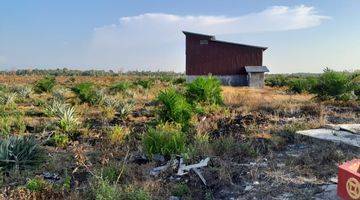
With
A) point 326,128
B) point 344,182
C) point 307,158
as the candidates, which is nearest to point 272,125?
point 326,128

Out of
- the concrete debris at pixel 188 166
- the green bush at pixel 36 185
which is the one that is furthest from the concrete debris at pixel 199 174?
the green bush at pixel 36 185

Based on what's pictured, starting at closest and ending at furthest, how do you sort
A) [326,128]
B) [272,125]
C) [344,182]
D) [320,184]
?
[344,182] < [320,184] < [326,128] < [272,125]

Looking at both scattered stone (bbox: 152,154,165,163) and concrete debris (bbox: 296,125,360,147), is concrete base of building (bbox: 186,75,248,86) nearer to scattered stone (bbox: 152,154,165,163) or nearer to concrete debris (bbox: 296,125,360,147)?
concrete debris (bbox: 296,125,360,147)

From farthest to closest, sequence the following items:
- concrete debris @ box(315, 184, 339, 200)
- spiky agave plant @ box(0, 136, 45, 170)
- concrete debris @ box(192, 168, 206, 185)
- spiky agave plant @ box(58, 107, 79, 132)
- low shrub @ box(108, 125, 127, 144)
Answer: spiky agave plant @ box(58, 107, 79, 132), low shrub @ box(108, 125, 127, 144), spiky agave plant @ box(0, 136, 45, 170), concrete debris @ box(192, 168, 206, 185), concrete debris @ box(315, 184, 339, 200)

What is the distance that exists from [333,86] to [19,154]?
42.0 ft

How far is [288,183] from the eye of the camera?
565cm

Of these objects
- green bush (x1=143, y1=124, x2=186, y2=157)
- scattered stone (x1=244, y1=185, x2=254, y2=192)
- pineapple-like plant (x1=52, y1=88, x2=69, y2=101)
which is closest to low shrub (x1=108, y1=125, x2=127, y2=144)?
green bush (x1=143, y1=124, x2=186, y2=157)

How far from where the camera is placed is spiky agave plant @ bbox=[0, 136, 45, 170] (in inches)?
267

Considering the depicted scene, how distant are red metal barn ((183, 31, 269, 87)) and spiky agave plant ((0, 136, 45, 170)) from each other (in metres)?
28.6

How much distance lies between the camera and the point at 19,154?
6996 mm

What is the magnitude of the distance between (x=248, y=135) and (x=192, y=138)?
1.26m

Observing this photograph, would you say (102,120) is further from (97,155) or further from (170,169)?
(170,169)

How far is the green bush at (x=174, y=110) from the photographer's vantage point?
33.1 ft

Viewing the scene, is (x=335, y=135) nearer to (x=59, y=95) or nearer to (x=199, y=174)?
(x=199, y=174)
